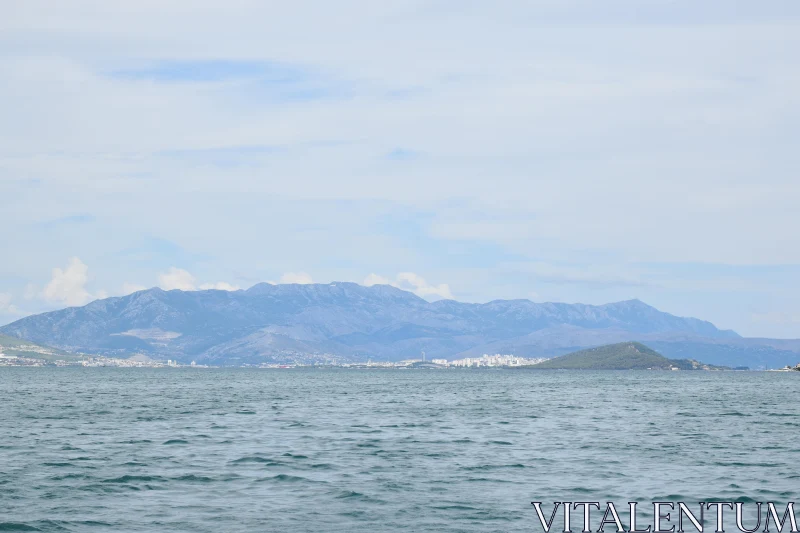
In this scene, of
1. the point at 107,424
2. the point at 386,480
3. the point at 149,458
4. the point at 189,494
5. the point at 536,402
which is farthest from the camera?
the point at 536,402

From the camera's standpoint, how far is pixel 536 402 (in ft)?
454

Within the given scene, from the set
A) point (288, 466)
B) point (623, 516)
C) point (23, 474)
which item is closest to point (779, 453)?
point (623, 516)

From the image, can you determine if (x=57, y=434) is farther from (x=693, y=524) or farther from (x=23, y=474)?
(x=693, y=524)

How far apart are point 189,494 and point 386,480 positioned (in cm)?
1123

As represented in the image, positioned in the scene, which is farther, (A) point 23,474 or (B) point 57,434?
(B) point 57,434

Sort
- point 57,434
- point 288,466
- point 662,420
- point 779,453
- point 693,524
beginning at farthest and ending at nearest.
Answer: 1. point 662,420
2. point 57,434
3. point 779,453
4. point 288,466
5. point 693,524

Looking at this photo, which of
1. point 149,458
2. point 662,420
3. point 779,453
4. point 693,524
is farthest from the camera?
point 662,420

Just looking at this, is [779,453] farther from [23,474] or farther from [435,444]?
[23,474]

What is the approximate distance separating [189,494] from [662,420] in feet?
210

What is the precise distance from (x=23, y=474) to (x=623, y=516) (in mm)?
33968

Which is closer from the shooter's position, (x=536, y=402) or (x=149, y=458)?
(x=149, y=458)

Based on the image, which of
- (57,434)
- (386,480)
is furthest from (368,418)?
(386,480)

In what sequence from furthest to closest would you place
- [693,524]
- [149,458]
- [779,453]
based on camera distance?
[779,453], [149,458], [693,524]

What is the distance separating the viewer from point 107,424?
87.7 m
